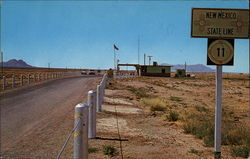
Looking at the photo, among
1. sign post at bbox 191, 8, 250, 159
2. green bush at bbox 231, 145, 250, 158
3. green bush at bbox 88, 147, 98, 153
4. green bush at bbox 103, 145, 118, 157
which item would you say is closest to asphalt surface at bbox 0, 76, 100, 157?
green bush at bbox 88, 147, 98, 153

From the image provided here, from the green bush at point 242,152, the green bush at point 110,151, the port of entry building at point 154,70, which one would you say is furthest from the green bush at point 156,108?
the port of entry building at point 154,70

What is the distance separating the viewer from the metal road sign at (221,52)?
6.08 m

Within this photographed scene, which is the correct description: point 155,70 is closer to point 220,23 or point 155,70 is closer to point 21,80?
point 21,80

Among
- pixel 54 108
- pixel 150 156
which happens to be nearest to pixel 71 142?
pixel 150 156

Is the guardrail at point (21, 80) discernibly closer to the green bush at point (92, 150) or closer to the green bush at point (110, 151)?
the green bush at point (92, 150)

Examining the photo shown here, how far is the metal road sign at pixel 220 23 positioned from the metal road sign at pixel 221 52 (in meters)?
0.17

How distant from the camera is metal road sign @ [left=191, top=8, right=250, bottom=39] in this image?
6.07m

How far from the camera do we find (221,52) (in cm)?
609

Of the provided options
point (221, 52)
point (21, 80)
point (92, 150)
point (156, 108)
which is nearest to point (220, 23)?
point (221, 52)

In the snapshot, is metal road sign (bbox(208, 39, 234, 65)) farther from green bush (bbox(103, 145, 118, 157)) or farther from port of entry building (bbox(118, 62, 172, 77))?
port of entry building (bbox(118, 62, 172, 77))

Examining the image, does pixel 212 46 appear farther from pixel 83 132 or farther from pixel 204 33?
pixel 83 132

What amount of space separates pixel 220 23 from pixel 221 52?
65 cm

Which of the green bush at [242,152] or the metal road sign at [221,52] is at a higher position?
the metal road sign at [221,52]

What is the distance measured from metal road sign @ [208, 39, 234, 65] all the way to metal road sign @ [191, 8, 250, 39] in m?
0.17
